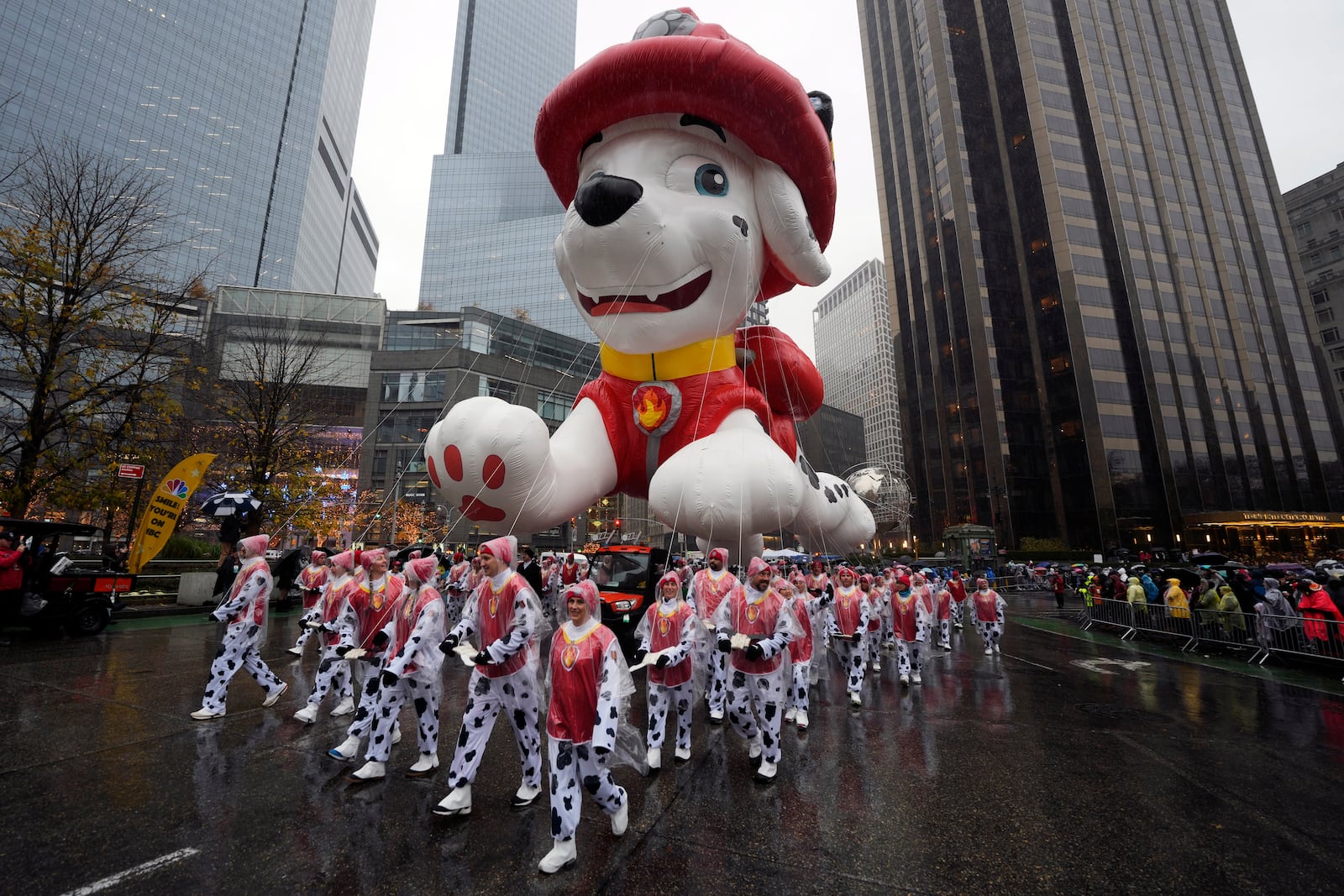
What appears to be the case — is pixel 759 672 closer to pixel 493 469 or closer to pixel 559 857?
pixel 559 857

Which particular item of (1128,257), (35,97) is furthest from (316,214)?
(1128,257)

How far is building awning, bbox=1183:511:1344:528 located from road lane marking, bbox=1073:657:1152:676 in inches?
1419

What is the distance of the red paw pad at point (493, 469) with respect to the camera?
14.7ft

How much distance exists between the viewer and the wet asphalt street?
9.16 ft

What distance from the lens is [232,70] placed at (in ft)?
246

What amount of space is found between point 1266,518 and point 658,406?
164ft

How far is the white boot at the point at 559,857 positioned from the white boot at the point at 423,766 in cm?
164

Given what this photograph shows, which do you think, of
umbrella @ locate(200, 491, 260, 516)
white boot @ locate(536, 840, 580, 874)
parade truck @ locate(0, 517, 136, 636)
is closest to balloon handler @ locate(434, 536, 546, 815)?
white boot @ locate(536, 840, 580, 874)

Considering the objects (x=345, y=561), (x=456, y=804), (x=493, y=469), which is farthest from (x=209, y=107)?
(x=456, y=804)

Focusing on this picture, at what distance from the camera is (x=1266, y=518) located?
36.6 m

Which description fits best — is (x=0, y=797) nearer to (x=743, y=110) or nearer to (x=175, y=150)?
(x=743, y=110)

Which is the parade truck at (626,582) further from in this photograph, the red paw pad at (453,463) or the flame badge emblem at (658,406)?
the red paw pad at (453,463)

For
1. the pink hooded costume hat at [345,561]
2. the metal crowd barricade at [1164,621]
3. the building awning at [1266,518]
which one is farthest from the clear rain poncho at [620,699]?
the building awning at [1266,518]

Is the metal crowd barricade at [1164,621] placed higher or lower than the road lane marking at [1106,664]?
higher
